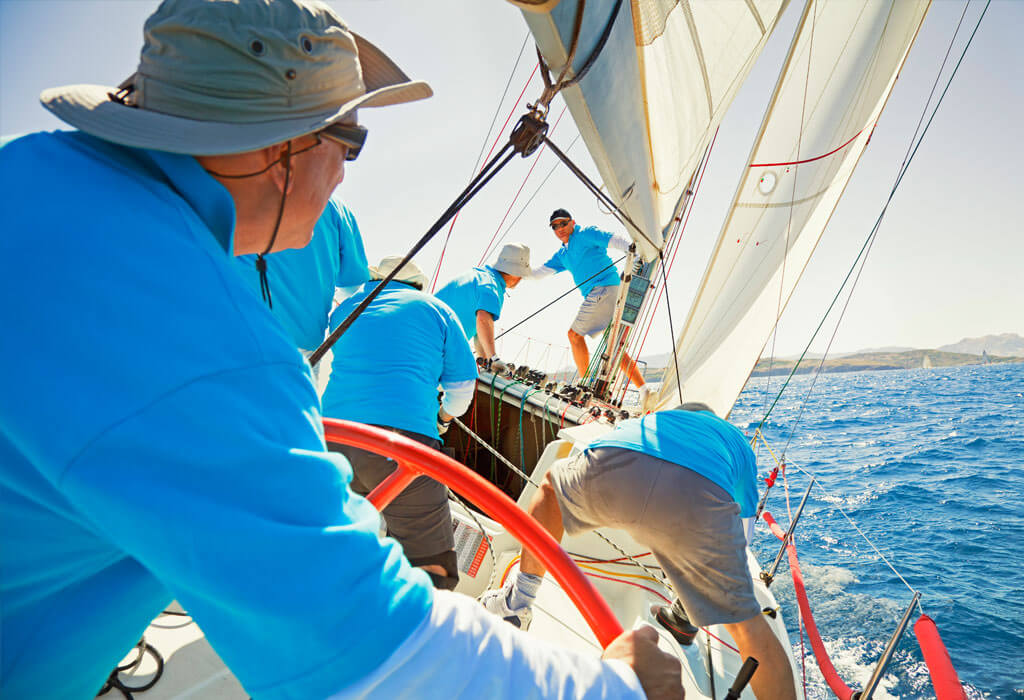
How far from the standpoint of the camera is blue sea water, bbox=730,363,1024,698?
4297 mm

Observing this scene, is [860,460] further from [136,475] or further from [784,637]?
[136,475]

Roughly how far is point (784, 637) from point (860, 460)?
11.9 meters

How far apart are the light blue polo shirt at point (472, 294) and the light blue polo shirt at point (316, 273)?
6.60 ft

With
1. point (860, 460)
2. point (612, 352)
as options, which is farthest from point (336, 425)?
point (860, 460)

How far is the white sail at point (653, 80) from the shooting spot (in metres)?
1.36

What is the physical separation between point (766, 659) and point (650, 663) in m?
1.48

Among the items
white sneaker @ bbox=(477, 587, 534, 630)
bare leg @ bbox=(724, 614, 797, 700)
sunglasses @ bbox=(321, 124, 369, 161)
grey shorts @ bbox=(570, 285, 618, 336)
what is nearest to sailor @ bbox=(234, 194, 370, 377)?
sunglasses @ bbox=(321, 124, 369, 161)

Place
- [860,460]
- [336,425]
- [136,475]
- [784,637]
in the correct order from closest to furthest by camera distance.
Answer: [136,475], [336,425], [784,637], [860,460]

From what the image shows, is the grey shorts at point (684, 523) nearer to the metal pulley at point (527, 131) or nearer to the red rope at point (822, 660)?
the red rope at point (822, 660)

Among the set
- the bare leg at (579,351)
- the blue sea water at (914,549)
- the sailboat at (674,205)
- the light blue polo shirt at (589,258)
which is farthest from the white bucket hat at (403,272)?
the blue sea water at (914,549)

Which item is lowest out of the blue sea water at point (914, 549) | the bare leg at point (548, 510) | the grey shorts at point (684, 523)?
the blue sea water at point (914, 549)

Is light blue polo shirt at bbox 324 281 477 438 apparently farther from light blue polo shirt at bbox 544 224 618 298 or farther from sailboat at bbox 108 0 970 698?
light blue polo shirt at bbox 544 224 618 298

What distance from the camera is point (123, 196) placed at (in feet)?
1.47

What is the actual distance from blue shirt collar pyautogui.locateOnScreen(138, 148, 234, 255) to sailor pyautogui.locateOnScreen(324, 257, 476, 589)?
1418mm
